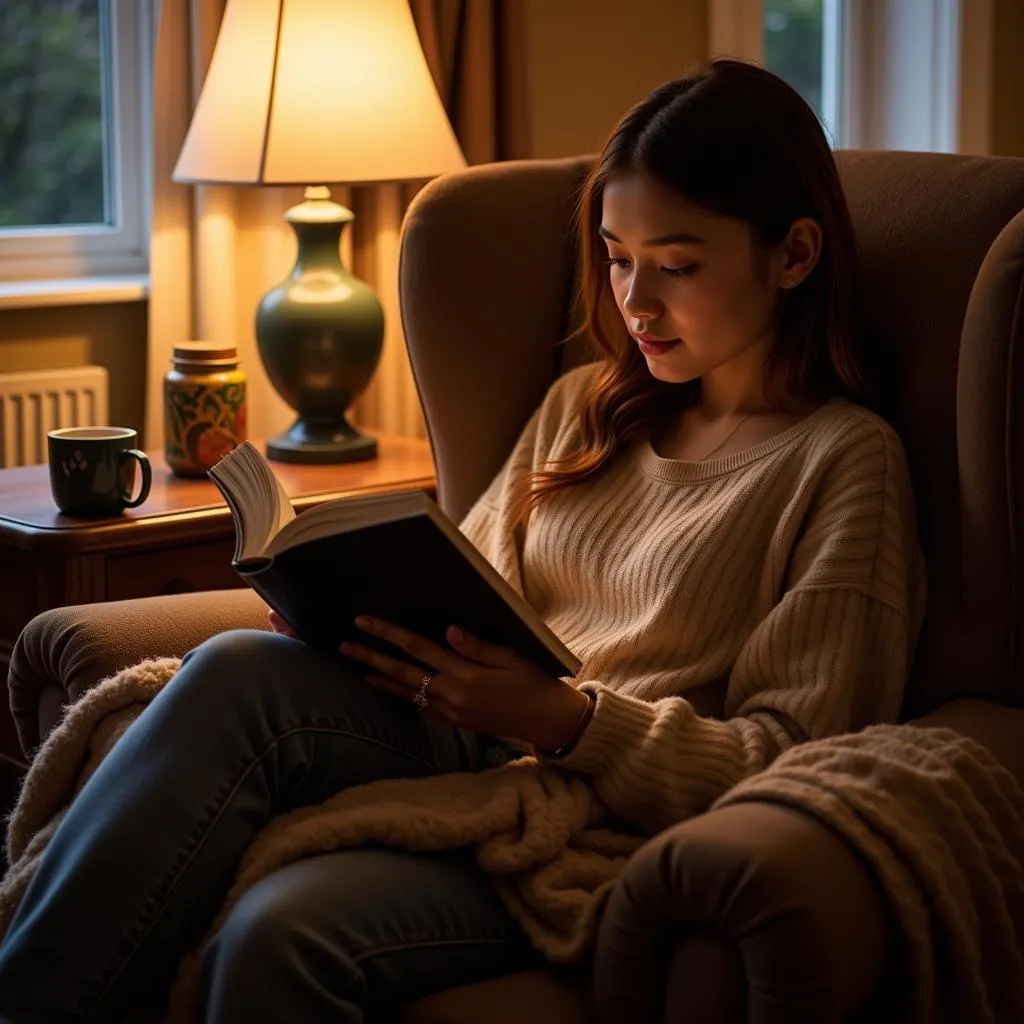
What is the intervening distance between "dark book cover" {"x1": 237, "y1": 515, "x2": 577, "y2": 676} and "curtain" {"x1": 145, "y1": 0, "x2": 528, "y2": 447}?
3.99 ft

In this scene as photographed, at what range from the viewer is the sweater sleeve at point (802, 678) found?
137cm

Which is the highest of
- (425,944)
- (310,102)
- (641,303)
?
(310,102)

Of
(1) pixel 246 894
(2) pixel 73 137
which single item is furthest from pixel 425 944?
(2) pixel 73 137

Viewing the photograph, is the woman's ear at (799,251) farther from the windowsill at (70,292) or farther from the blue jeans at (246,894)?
the windowsill at (70,292)

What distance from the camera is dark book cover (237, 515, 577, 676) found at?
1.26 meters

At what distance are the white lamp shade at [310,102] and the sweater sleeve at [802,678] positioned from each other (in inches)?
38.9

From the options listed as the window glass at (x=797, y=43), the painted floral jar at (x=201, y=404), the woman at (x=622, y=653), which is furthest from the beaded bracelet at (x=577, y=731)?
the window glass at (x=797, y=43)

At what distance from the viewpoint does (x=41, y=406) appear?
2.54 meters

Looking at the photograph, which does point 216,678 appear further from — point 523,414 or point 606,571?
point 523,414

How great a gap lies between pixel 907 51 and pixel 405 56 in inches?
67.9

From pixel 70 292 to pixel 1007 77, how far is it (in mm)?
2131

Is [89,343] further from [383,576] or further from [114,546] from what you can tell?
[383,576]

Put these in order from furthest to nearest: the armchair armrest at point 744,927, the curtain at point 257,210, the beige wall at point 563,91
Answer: the beige wall at point 563,91
the curtain at point 257,210
the armchair armrest at point 744,927

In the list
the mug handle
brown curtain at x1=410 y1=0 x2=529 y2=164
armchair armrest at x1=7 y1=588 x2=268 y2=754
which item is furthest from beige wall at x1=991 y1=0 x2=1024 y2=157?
armchair armrest at x1=7 y1=588 x2=268 y2=754
